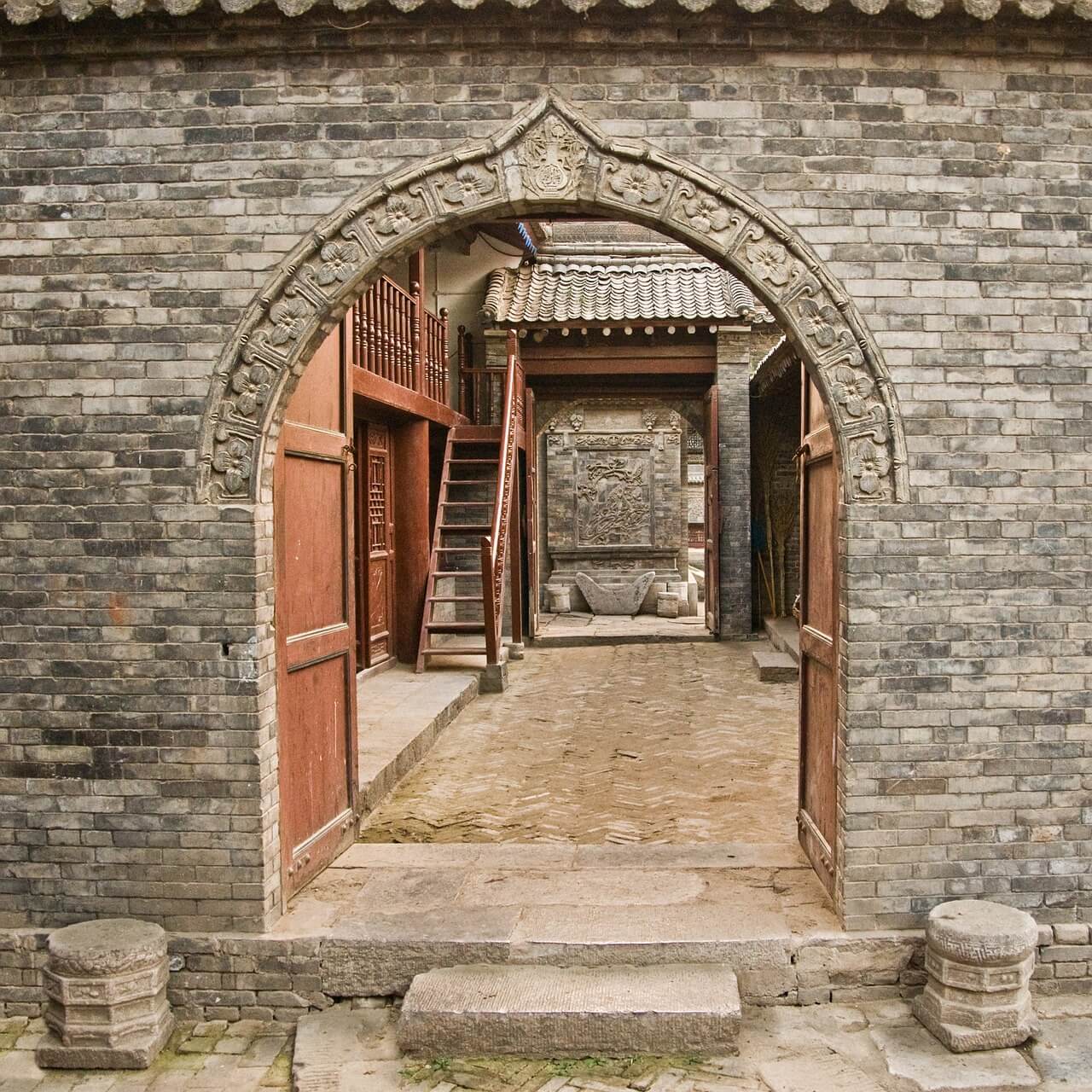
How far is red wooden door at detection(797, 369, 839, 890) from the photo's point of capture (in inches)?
180

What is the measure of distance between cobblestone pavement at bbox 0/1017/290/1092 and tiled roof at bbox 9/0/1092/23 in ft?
13.1

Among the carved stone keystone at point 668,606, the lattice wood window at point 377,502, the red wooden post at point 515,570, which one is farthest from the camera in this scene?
the carved stone keystone at point 668,606

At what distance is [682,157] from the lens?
419 cm

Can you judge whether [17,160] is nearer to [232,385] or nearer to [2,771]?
[232,385]

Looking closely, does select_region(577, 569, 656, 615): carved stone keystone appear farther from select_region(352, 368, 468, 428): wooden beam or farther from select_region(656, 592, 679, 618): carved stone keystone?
select_region(352, 368, 468, 428): wooden beam

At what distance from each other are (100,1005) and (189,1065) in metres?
0.41

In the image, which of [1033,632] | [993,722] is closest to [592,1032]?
[993,722]

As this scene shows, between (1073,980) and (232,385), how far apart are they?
4.21m

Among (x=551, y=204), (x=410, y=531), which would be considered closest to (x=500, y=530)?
(x=410, y=531)

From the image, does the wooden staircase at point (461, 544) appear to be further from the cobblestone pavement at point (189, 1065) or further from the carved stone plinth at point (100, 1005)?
the carved stone plinth at point (100, 1005)

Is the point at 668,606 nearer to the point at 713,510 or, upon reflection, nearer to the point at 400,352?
the point at 713,510

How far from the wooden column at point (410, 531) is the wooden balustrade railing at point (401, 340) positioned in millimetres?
613

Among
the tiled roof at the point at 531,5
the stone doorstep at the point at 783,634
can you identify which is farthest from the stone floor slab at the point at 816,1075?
the stone doorstep at the point at 783,634

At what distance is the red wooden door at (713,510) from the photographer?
1403 cm
